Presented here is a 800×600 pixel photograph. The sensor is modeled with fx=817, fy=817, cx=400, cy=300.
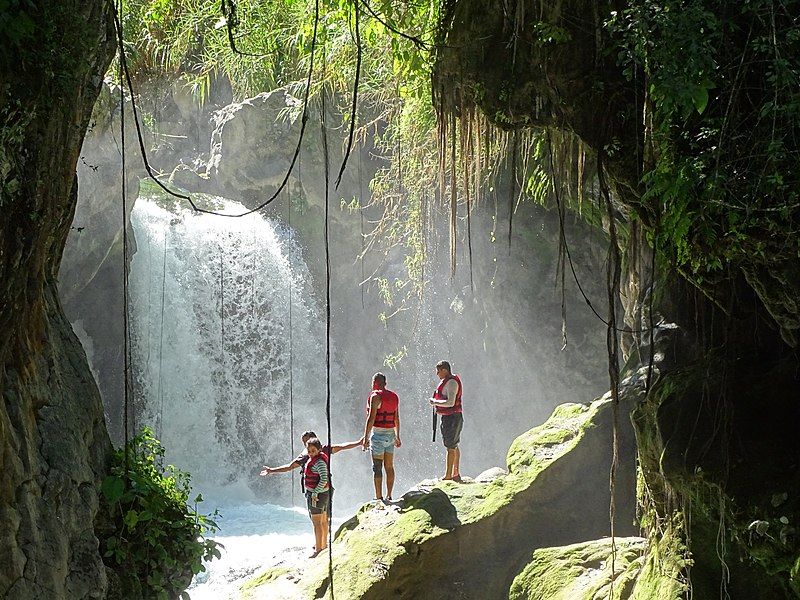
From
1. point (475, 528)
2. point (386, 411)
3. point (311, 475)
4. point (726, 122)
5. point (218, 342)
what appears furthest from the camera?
point (218, 342)

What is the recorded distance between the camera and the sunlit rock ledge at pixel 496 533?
7309 millimetres

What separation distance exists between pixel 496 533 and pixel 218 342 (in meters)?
10.6

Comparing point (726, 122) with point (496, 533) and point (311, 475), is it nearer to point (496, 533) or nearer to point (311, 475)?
point (496, 533)

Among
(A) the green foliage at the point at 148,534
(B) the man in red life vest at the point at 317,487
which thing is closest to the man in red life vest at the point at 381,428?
(B) the man in red life vest at the point at 317,487

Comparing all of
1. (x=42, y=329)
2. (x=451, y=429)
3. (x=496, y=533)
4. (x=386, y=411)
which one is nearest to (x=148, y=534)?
(x=42, y=329)

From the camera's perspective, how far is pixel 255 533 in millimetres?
13438

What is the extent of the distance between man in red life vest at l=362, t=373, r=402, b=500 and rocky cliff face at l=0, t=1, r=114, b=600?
134 inches

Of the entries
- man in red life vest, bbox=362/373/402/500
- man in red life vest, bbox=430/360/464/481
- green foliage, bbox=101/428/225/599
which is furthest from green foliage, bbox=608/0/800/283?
man in red life vest, bbox=430/360/464/481

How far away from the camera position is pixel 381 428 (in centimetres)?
860

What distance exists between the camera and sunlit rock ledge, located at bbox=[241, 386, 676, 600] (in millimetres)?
7309

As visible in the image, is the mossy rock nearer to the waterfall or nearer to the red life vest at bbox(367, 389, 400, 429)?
the red life vest at bbox(367, 389, 400, 429)

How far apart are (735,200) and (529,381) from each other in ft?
37.9

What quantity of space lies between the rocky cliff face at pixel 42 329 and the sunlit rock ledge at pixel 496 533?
299 cm

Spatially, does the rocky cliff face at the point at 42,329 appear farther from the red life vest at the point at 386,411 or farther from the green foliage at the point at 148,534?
the red life vest at the point at 386,411
